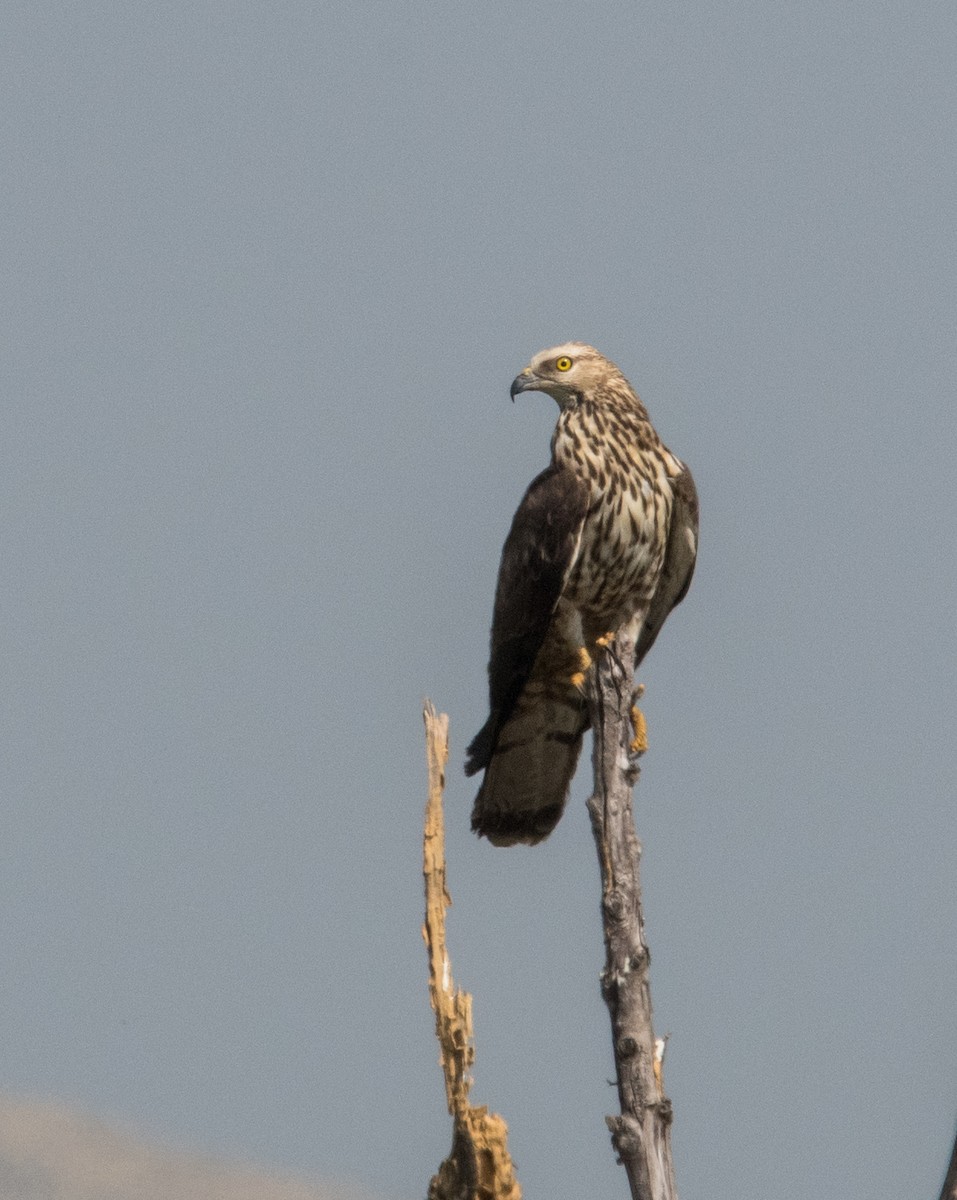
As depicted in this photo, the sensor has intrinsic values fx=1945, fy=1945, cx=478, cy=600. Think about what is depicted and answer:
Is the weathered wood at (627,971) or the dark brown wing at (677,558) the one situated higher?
the dark brown wing at (677,558)

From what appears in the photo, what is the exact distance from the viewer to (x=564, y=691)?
11.0 meters

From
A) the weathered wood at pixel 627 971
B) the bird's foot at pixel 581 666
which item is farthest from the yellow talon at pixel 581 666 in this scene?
the weathered wood at pixel 627 971

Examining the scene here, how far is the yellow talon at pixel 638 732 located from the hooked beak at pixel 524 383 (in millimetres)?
2505

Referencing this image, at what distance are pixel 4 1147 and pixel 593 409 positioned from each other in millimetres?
38058

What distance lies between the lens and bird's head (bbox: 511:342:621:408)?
11539 mm

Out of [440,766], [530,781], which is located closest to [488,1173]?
[440,766]

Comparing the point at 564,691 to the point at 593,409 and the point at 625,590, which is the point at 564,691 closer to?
the point at 625,590

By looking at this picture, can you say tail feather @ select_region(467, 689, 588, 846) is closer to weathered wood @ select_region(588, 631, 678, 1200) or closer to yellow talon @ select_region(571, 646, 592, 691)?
yellow talon @ select_region(571, 646, 592, 691)

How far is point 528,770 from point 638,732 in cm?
127

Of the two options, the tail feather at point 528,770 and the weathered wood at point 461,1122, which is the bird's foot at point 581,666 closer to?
the tail feather at point 528,770

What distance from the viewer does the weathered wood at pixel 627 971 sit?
7752 millimetres

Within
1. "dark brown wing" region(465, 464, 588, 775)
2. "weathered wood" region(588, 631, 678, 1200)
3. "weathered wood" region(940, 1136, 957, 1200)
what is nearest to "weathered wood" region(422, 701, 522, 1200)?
"weathered wood" region(588, 631, 678, 1200)

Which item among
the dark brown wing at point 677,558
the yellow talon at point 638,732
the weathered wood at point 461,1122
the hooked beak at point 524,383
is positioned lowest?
the weathered wood at point 461,1122

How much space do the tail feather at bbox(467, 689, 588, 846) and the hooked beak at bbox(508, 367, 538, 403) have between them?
188 cm
